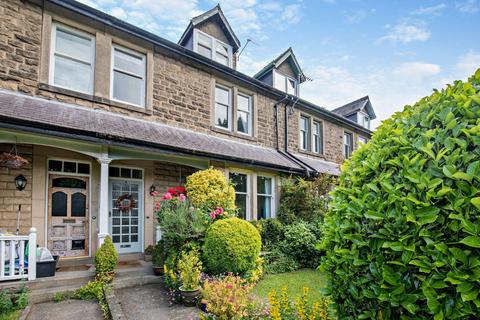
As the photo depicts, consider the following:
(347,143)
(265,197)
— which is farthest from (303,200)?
(347,143)

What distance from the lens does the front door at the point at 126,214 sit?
8.43 meters

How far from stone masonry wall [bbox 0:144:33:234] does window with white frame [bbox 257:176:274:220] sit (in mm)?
7258

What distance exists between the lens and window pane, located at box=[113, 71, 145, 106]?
327 inches

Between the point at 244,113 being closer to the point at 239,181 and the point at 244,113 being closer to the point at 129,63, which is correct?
the point at 239,181

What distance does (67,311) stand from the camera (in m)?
4.86

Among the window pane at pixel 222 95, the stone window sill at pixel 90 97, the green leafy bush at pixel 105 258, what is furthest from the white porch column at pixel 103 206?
the window pane at pixel 222 95

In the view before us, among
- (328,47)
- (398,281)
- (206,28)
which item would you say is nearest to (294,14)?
(328,47)

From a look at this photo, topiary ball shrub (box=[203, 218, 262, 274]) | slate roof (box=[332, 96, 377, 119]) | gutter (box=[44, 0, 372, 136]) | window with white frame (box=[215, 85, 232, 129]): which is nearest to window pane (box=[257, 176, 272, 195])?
window with white frame (box=[215, 85, 232, 129])

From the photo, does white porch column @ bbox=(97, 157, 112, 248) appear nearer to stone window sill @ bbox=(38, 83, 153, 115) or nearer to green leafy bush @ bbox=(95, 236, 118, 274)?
green leafy bush @ bbox=(95, 236, 118, 274)

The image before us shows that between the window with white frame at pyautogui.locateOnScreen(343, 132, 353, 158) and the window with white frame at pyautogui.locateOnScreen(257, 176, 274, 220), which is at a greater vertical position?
the window with white frame at pyautogui.locateOnScreen(343, 132, 353, 158)

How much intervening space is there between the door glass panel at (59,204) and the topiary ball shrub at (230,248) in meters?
4.24

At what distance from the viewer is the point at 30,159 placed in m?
6.91

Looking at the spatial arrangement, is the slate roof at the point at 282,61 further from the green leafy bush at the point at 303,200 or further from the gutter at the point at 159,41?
the green leafy bush at the point at 303,200

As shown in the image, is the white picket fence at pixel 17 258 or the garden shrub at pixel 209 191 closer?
the white picket fence at pixel 17 258
